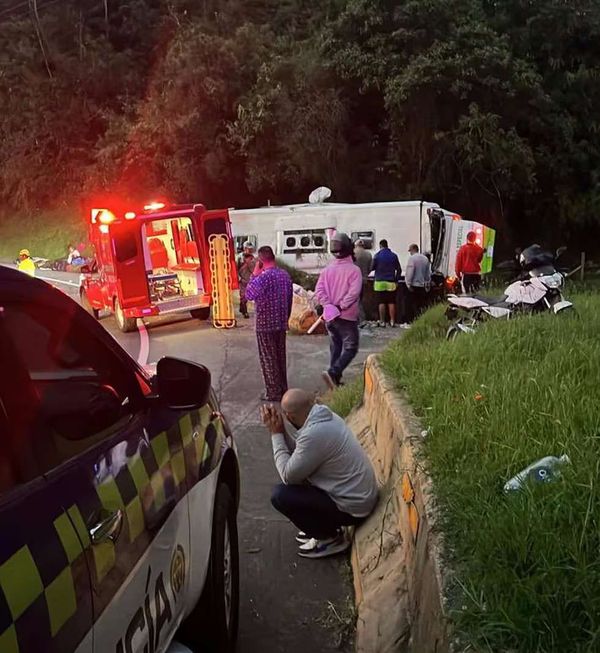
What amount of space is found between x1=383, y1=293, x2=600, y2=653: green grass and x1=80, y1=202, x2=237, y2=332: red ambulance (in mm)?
8271

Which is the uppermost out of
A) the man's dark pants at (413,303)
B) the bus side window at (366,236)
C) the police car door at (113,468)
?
the police car door at (113,468)

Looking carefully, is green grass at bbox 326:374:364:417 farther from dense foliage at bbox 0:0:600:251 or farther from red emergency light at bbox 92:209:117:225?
dense foliage at bbox 0:0:600:251

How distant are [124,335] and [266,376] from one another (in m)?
5.91

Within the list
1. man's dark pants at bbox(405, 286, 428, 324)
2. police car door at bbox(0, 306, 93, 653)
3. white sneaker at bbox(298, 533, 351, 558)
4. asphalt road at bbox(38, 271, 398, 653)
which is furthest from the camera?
man's dark pants at bbox(405, 286, 428, 324)

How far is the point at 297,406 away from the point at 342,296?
3850mm

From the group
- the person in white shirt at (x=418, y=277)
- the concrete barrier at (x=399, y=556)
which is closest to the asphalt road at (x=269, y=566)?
the concrete barrier at (x=399, y=556)

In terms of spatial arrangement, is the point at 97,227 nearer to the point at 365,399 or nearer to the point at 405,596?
the point at 365,399

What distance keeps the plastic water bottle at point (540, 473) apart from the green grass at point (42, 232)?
30636 mm

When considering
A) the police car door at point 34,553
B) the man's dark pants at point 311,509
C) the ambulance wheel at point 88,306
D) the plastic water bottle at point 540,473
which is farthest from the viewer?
the ambulance wheel at point 88,306

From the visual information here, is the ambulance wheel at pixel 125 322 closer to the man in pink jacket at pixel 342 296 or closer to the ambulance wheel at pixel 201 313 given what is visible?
the ambulance wheel at pixel 201 313

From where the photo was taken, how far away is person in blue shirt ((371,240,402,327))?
13.5 m

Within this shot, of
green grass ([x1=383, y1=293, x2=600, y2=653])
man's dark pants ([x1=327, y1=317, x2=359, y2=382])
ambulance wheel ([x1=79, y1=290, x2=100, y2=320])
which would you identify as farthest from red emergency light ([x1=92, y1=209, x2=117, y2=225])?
green grass ([x1=383, y1=293, x2=600, y2=653])

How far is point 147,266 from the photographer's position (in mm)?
13078

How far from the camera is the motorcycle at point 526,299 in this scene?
24.1ft
